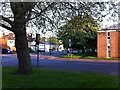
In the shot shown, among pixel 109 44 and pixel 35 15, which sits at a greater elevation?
pixel 35 15

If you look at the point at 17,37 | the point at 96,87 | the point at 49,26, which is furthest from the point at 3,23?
the point at 96,87

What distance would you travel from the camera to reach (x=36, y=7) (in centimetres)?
1560

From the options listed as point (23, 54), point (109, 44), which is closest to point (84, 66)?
point (23, 54)

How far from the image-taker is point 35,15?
51.9 feet

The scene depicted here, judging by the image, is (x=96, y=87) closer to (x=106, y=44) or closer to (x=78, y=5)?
(x=78, y=5)

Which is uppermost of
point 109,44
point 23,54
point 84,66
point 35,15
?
point 35,15

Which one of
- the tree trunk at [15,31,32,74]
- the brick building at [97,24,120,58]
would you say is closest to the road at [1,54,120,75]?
the tree trunk at [15,31,32,74]

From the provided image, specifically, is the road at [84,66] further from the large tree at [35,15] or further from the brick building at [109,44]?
the brick building at [109,44]

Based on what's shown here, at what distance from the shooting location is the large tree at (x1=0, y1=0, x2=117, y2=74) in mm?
14055

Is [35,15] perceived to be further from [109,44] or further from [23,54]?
[109,44]

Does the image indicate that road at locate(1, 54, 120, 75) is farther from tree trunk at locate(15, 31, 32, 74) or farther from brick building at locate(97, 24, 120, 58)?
brick building at locate(97, 24, 120, 58)

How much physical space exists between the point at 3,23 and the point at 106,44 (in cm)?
3261

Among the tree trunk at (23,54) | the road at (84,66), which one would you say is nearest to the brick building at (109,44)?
the road at (84,66)

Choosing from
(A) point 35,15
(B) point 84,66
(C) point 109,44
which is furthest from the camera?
(C) point 109,44
